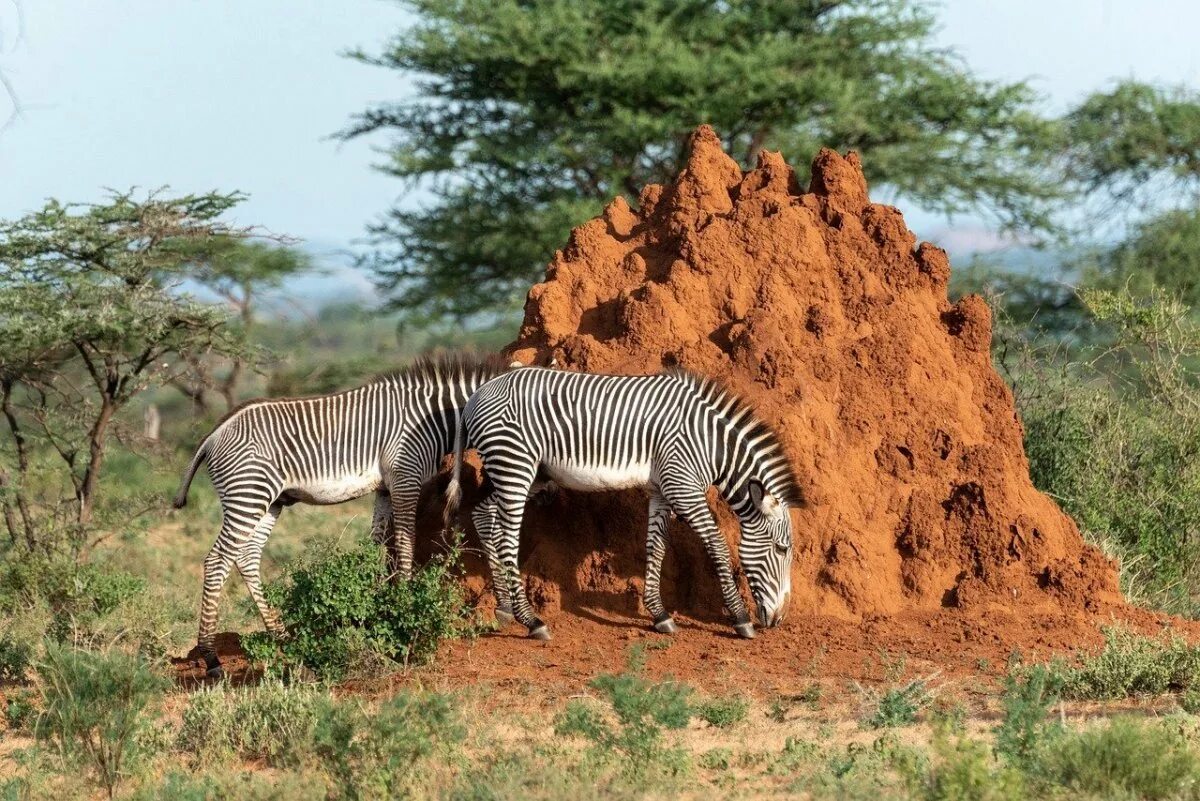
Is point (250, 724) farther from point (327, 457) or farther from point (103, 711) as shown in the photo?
point (327, 457)

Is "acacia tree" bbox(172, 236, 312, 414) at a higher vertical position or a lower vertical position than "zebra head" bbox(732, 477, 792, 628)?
higher

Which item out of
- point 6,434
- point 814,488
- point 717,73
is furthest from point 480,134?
point 814,488

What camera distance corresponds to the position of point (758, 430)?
31.8 ft

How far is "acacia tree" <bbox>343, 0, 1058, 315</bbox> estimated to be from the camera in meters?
22.6

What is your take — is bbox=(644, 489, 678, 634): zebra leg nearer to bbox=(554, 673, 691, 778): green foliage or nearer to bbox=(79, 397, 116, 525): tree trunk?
bbox=(554, 673, 691, 778): green foliage

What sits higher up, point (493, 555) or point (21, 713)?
point (493, 555)

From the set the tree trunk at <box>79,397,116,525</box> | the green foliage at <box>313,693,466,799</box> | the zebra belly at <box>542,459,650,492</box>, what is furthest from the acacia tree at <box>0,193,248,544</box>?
the green foliage at <box>313,693,466,799</box>

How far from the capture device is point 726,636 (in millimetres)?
9609

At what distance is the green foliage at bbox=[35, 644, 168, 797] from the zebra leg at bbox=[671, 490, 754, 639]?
125 inches

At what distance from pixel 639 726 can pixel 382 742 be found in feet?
3.72

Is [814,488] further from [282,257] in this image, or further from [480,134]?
[282,257]

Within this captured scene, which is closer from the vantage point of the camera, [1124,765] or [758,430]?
[1124,765]

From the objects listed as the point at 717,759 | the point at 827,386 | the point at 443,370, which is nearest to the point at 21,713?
the point at 443,370

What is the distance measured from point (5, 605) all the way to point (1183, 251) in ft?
64.0
